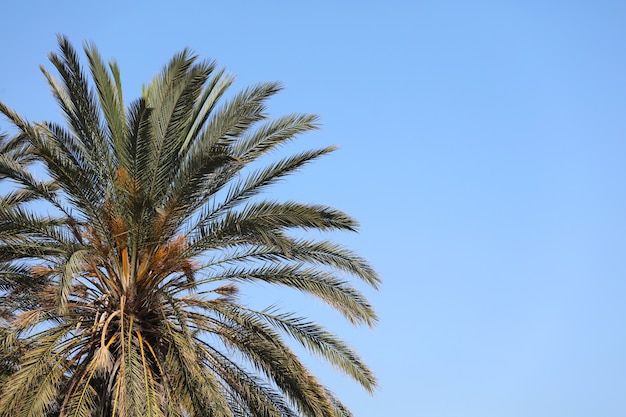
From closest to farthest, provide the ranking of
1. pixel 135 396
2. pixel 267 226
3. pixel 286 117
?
pixel 135 396 → pixel 267 226 → pixel 286 117

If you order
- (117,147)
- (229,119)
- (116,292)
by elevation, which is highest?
(229,119)

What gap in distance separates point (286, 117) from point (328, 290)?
2.98 meters

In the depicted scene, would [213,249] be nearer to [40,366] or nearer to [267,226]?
[267,226]

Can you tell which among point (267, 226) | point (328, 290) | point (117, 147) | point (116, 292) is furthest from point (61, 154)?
point (328, 290)

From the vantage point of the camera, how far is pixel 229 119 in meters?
15.6

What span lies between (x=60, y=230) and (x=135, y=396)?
3215 mm

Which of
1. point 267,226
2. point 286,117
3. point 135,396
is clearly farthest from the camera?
point 286,117

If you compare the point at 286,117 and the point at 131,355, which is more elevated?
the point at 286,117

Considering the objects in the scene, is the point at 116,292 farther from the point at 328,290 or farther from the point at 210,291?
the point at 328,290

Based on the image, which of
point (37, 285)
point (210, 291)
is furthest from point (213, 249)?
point (37, 285)

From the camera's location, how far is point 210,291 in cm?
1547

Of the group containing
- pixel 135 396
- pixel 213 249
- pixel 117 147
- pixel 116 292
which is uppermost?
pixel 117 147

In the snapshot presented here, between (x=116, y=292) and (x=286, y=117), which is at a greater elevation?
(x=286, y=117)

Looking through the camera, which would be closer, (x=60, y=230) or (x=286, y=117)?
(x=60, y=230)
